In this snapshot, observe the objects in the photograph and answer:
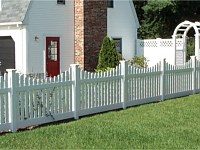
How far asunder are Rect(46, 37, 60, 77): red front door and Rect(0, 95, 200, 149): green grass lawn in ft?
33.7

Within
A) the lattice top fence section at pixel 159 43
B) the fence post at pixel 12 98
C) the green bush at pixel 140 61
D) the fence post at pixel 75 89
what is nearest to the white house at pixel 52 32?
the green bush at pixel 140 61

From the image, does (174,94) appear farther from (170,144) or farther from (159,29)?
(159,29)

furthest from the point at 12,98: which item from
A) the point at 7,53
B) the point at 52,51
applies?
the point at 7,53

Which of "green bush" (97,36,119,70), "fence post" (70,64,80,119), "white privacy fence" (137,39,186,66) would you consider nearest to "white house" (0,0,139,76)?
"green bush" (97,36,119,70)

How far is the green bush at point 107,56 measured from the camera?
69.5 feet

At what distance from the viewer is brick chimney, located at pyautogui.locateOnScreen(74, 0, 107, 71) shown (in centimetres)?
2288

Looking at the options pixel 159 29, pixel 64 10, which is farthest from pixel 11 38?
pixel 159 29

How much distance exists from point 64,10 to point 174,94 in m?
8.94

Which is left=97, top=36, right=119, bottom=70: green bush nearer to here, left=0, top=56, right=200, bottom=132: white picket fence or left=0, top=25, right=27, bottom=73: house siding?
left=0, top=25, right=27, bottom=73: house siding

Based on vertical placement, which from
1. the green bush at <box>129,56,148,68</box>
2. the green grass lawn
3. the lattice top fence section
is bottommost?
the green grass lawn

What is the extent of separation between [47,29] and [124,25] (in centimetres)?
564

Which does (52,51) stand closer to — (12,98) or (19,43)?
(19,43)

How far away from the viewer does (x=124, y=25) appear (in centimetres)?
2609

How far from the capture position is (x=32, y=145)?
28.4 ft
